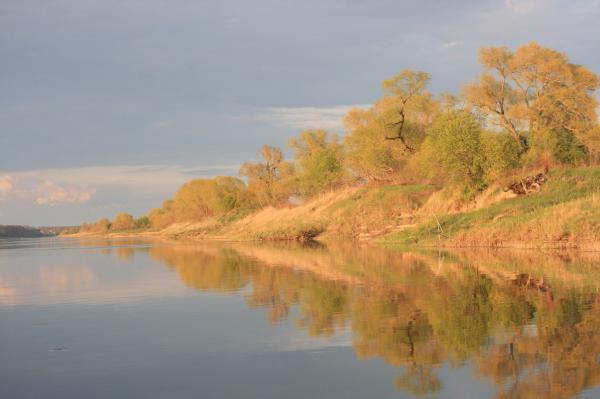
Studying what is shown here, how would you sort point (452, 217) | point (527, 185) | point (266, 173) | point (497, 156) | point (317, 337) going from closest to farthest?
point (317, 337)
point (452, 217)
point (527, 185)
point (497, 156)
point (266, 173)

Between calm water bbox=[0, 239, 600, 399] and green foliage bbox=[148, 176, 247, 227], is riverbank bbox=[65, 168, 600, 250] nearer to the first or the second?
calm water bbox=[0, 239, 600, 399]

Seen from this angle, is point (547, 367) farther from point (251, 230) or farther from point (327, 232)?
point (251, 230)

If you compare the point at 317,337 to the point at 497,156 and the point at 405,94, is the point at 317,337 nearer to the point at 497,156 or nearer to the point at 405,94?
the point at 497,156

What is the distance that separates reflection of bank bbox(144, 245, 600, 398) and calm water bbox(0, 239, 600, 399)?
0.16 ft

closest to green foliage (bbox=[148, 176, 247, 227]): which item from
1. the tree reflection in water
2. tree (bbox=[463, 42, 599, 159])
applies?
tree (bbox=[463, 42, 599, 159])

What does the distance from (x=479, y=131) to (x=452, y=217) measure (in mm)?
7684

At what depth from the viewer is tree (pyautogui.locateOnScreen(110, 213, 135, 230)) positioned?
178750mm

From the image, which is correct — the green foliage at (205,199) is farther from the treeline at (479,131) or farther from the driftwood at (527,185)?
the driftwood at (527,185)

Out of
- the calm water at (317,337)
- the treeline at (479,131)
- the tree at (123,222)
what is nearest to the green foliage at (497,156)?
the treeline at (479,131)

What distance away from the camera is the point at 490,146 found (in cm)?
4241

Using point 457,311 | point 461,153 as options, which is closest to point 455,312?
point 457,311

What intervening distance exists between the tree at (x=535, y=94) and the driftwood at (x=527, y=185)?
862cm

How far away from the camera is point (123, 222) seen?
180500 millimetres

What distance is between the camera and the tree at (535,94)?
4981 cm
